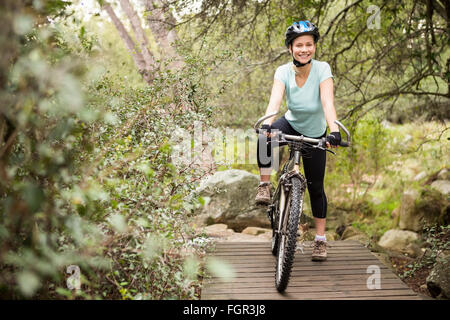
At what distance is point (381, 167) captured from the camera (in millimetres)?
9586

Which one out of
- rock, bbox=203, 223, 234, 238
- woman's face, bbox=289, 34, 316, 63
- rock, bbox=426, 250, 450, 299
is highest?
woman's face, bbox=289, 34, 316, 63

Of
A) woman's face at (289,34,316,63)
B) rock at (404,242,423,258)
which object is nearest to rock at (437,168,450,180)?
rock at (404,242,423,258)

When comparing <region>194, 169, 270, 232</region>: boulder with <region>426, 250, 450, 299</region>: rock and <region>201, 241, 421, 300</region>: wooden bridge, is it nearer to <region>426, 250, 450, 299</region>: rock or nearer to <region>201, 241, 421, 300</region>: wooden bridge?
<region>201, 241, 421, 300</region>: wooden bridge

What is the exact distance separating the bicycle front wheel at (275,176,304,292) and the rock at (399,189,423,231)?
16.3ft

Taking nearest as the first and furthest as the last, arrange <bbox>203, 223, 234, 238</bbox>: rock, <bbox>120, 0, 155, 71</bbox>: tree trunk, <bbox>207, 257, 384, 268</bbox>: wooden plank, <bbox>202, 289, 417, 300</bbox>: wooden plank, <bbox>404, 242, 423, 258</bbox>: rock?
<bbox>202, 289, 417, 300</bbox>: wooden plank, <bbox>207, 257, 384, 268</bbox>: wooden plank, <bbox>203, 223, 234, 238</bbox>: rock, <bbox>404, 242, 423, 258</bbox>: rock, <bbox>120, 0, 155, 71</bbox>: tree trunk

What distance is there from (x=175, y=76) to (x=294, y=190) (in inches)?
72.1

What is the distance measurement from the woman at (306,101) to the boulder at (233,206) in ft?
10.5

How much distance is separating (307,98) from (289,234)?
1244 millimetres

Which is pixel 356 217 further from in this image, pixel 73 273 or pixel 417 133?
pixel 73 273

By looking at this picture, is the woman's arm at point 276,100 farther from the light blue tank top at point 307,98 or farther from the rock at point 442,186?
the rock at point 442,186

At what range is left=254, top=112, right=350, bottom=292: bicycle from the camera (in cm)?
327

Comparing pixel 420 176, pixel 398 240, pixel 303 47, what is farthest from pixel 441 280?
pixel 420 176

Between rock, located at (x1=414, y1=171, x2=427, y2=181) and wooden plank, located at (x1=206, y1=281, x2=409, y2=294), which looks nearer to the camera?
wooden plank, located at (x1=206, y1=281, x2=409, y2=294)

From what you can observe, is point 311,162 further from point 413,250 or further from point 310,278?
point 413,250
